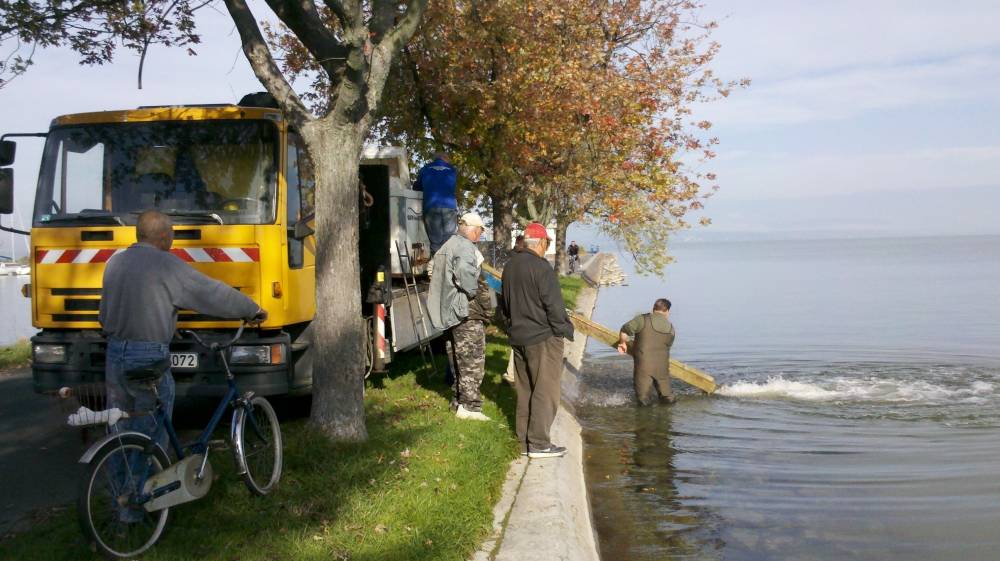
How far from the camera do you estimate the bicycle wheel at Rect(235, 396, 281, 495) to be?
6.31m

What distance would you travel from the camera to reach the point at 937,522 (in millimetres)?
8398

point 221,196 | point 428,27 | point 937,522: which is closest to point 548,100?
point 428,27

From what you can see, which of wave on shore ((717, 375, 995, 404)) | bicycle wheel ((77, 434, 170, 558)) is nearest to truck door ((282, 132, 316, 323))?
bicycle wheel ((77, 434, 170, 558))

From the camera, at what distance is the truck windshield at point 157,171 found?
8.46 metres

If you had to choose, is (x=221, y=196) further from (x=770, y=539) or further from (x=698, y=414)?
(x=698, y=414)

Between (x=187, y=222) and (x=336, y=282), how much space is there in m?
1.71

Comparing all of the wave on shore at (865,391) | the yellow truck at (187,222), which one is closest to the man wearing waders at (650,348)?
the wave on shore at (865,391)

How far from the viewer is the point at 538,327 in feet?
27.1

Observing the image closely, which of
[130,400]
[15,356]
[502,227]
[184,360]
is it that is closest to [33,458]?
[184,360]

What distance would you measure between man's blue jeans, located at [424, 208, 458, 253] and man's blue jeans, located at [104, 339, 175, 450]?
737 cm

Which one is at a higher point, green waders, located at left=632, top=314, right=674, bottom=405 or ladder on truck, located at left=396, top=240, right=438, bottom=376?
ladder on truck, located at left=396, top=240, right=438, bottom=376

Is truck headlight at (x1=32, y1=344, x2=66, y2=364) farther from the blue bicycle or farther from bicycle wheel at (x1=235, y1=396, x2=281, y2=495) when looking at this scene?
→ the blue bicycle

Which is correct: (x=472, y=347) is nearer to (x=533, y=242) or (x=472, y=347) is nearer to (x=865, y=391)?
(x=533, y=242)

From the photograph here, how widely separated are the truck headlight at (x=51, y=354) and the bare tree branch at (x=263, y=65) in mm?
3197
